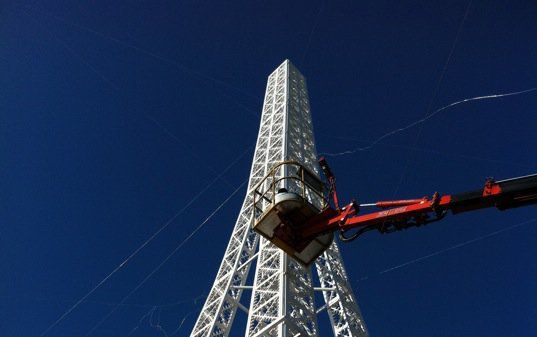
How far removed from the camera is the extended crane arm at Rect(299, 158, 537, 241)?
8.87 metres

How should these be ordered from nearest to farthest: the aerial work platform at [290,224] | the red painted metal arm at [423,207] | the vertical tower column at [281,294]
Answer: the red painted metal arm at [423,207] < the aerial work platform at [290,224] < the vertical tower column at [281,294]

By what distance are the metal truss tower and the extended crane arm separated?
278cm

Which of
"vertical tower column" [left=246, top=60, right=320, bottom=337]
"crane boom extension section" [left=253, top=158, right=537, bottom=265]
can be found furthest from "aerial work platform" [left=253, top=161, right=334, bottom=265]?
"vertical tower column" [left=246, top=60, right=320, bottom=337]

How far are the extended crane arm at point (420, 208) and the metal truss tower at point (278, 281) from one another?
278 cm

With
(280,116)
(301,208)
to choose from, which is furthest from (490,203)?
(280,116)

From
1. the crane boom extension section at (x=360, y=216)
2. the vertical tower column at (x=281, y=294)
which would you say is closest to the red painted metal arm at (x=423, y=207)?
the crane boom extension section at (x=360, y=216)

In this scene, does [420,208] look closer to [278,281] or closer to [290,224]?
[290,224]

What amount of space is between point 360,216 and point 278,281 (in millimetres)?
3806

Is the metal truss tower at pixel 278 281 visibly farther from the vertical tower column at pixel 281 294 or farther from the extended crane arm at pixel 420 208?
the extended crane arm at pixel 420 208

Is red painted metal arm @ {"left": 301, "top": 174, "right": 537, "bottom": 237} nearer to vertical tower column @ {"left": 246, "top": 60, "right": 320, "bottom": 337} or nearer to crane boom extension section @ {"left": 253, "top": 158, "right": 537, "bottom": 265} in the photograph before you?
crane boom extension section @ {"left": 253, "top": 158, "right": 537, "bottom": 265}

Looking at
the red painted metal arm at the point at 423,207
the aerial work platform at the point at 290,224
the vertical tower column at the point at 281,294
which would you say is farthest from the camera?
the vertical tower column at the point at 281,294

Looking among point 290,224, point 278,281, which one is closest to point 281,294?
point 278,281

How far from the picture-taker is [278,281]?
43.3ft

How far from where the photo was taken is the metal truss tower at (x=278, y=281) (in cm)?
1247
